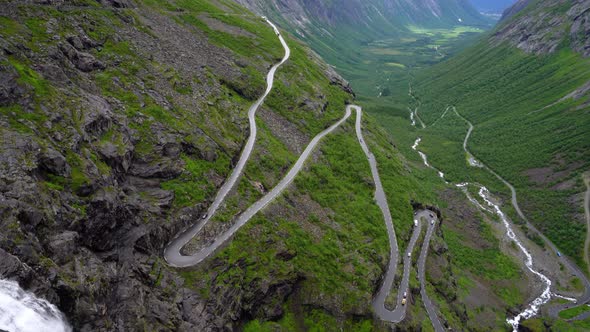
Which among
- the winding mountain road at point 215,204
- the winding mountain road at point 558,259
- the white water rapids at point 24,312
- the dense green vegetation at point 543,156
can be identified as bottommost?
the winding mountain road at point 215,204

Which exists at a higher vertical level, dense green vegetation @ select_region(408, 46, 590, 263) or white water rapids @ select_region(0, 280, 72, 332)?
dense green vegetation @ select_region(408, 46, 590, 263)

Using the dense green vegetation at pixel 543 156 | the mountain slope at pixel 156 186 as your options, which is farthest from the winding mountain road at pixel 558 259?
the mountain slope at pixel 156 186

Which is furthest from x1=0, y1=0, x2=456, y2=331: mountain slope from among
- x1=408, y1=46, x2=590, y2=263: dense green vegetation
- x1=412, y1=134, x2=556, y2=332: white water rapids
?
x1=408, y1=46, x2=590, y2=263: dense green vegetation

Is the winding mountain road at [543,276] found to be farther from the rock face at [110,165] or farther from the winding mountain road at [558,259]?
the rock face at [110,165]

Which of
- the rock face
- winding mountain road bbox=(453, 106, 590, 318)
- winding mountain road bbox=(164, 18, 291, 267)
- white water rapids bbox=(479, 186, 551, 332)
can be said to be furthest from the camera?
→ winding mountain road bbox=(453, 106, 590, 318)

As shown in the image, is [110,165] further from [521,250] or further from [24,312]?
[521,250]

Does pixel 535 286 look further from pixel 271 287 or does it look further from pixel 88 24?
pixel 88 24

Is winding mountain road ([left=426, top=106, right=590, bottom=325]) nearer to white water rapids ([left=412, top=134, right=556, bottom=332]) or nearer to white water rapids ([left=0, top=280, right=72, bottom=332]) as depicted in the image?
white water rapids ([left=412, top=134, right=556, bottom=332])

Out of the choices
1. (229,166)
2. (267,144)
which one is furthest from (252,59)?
(229,166)

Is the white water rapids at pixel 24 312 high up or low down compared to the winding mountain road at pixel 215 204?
up
